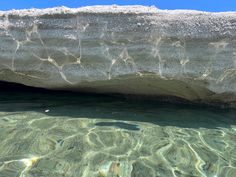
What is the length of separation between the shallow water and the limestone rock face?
354 mm

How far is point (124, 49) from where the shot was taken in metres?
5.20

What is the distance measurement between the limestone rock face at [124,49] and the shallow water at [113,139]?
354mm

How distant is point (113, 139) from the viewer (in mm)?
4254

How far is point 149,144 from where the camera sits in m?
4.17

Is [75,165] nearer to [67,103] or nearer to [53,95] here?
[67,103]

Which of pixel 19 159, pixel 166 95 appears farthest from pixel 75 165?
pixel 166 95

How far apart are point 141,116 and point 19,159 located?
1.95 metres

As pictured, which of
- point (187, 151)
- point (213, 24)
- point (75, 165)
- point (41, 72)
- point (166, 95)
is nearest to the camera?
point (75, 165)

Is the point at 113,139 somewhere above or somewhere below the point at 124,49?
below

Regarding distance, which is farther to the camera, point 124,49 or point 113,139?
point 124,49

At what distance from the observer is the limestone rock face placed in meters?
5.07

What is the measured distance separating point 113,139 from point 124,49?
142cm

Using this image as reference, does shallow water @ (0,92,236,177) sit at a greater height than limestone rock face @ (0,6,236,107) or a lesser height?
lesser

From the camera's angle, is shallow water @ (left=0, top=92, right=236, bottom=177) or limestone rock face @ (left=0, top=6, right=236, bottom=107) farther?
limestone rock face @ (left=0, top=6, right=236, bottom=107)
